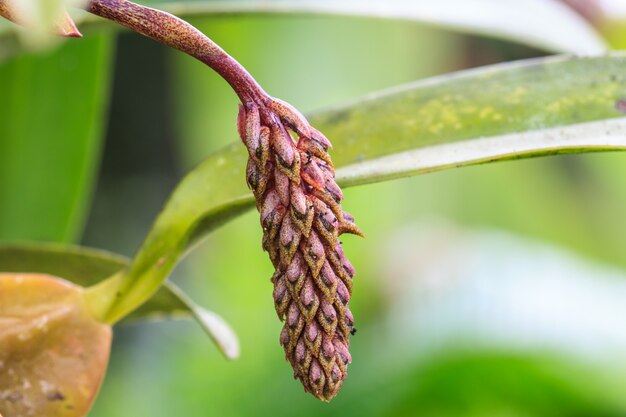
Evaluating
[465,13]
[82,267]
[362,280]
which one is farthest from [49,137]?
[362,280]

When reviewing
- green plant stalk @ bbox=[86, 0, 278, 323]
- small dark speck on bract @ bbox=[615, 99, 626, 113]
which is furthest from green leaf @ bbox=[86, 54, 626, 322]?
green plant stalk @ bbox=[86, 0, 278, 323]

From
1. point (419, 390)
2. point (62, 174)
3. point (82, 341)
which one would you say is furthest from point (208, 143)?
point (82, 341)

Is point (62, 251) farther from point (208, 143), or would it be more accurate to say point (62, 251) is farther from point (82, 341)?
point (208, 143)

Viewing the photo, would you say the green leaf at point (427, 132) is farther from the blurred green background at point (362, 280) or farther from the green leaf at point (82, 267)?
the blurred green background at point (362, 280)

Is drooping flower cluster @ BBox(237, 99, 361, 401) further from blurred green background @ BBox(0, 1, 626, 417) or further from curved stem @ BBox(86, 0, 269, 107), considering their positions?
blurred green background @ BBox(0, 1, 626, 417)

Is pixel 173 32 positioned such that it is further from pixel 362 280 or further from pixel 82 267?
pixel 362 280
